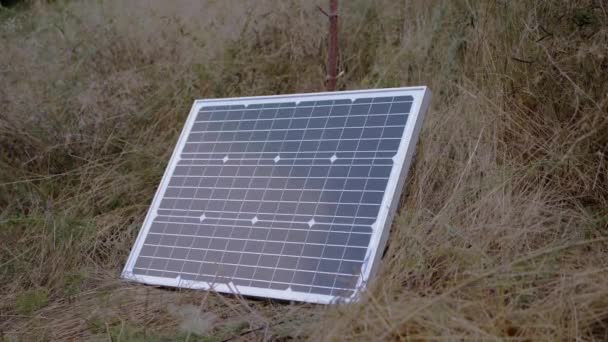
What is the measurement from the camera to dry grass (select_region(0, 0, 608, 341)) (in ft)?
9.02

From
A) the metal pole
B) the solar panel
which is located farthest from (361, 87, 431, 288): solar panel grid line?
the metal pole

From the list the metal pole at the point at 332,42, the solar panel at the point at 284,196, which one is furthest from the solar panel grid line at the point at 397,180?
the metal pole at the point at 332,42

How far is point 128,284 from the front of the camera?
3.69 meters

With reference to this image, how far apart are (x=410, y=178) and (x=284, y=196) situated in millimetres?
752

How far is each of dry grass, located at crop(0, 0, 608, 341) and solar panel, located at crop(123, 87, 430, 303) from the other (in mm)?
148

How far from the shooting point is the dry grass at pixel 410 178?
2.75 metres

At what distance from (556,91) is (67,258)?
289 cm

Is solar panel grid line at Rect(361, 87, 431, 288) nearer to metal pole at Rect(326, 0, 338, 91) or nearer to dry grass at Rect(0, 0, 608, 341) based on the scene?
dry grass at Rect(0, 0, 608, 341)

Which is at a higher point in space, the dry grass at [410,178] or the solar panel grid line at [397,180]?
the solar panel grid line at [397,180]

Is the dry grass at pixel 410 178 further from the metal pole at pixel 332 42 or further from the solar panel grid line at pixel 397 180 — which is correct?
the metal pole at pixel 332 42

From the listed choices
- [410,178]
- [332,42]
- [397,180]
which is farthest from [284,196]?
[332,42]

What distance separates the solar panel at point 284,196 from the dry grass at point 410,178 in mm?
148

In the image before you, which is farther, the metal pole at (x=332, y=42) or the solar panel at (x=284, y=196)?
the metal pole at (x=332, y=42)

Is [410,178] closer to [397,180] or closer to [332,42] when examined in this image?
[397,180]
